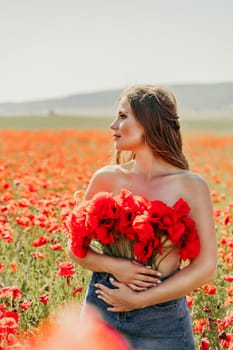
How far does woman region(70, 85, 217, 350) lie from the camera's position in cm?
276

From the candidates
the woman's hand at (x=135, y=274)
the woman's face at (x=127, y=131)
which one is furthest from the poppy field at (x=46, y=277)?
the woman's hand at (x=135, y=274)

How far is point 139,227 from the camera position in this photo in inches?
105

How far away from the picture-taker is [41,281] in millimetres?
5332

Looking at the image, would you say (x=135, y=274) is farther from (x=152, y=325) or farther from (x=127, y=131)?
(x=127, y=131)

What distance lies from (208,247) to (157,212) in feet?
0.87

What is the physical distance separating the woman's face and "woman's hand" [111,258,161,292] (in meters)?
0.51

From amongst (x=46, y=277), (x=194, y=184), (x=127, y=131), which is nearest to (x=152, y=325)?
(x=194, y=184)

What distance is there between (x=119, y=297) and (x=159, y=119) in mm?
769

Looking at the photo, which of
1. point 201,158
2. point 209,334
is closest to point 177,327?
point 209,334

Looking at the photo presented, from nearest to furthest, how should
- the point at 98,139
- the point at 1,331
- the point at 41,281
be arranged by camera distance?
the point at 1,331
the point at 41,281
the point at 98,139

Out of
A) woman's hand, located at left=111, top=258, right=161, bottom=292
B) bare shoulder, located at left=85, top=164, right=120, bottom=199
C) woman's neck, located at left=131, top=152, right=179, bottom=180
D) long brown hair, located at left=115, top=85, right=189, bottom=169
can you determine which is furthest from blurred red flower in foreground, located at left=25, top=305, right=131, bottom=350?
long brown hair, located at left=115, top=85, right=189, bottom=169

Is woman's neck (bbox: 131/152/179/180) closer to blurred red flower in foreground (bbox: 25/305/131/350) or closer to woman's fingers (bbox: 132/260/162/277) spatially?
woman's fingers (bbox: 132/260/162/277)

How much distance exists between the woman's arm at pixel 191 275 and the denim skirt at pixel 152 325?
5cm

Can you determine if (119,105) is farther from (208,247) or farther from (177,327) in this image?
(177,327)
